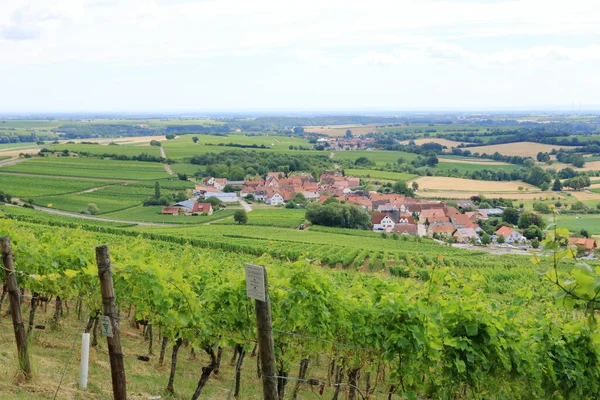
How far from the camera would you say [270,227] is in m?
55.7

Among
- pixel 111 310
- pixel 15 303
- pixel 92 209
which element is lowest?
pixel 92 209

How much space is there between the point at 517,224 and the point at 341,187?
1114 inches

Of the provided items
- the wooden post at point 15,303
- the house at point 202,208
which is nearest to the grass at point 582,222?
the house at point 202,208

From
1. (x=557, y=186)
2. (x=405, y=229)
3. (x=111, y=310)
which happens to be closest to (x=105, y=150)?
(x=405, y=229)

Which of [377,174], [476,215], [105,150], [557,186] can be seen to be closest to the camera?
[476,215]

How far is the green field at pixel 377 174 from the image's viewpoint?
324 feet

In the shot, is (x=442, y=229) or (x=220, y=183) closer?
(x=442, y=229)

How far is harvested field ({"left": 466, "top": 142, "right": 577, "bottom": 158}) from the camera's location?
127000mm

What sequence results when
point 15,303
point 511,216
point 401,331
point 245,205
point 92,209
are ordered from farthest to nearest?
point 245,205, point 511,216, point 92,209, point 15,303, point 401,331

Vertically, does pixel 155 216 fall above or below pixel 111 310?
below

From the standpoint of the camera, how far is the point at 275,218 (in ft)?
200

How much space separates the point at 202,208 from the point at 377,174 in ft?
152

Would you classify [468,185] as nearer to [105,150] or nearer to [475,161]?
[475,161]

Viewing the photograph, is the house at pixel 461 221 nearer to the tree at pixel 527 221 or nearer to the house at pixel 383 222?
the tree at pixel 527 221
